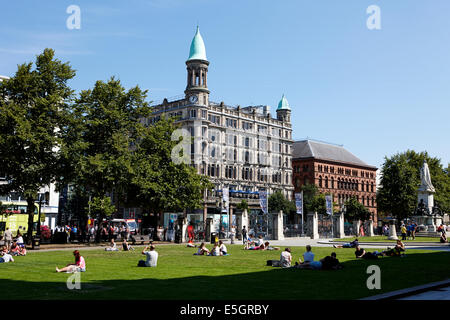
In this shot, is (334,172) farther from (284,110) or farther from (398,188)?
(398,188)

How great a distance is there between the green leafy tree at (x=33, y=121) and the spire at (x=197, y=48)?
5281 cm

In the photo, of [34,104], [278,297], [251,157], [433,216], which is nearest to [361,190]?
[251,157]

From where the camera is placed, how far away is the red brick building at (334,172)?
117 meters

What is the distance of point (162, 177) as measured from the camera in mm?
49969

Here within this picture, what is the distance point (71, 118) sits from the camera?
1503 inches

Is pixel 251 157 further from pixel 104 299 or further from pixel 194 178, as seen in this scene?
pixel 104 299

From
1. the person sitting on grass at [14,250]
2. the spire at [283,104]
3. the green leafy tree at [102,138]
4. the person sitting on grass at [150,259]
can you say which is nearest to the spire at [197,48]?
the spire at [283,104]

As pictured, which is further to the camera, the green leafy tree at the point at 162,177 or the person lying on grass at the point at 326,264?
the green leafy tree at the point at 162,177

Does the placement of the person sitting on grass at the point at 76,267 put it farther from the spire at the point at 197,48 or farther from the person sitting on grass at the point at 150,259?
the spire at the point at 197,48

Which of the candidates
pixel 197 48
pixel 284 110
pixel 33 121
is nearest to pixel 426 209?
pixel 33 121

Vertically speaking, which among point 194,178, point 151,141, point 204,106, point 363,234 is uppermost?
point 204,106

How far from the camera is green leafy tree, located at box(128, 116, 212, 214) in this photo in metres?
47.0

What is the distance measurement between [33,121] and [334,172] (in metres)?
97.6
